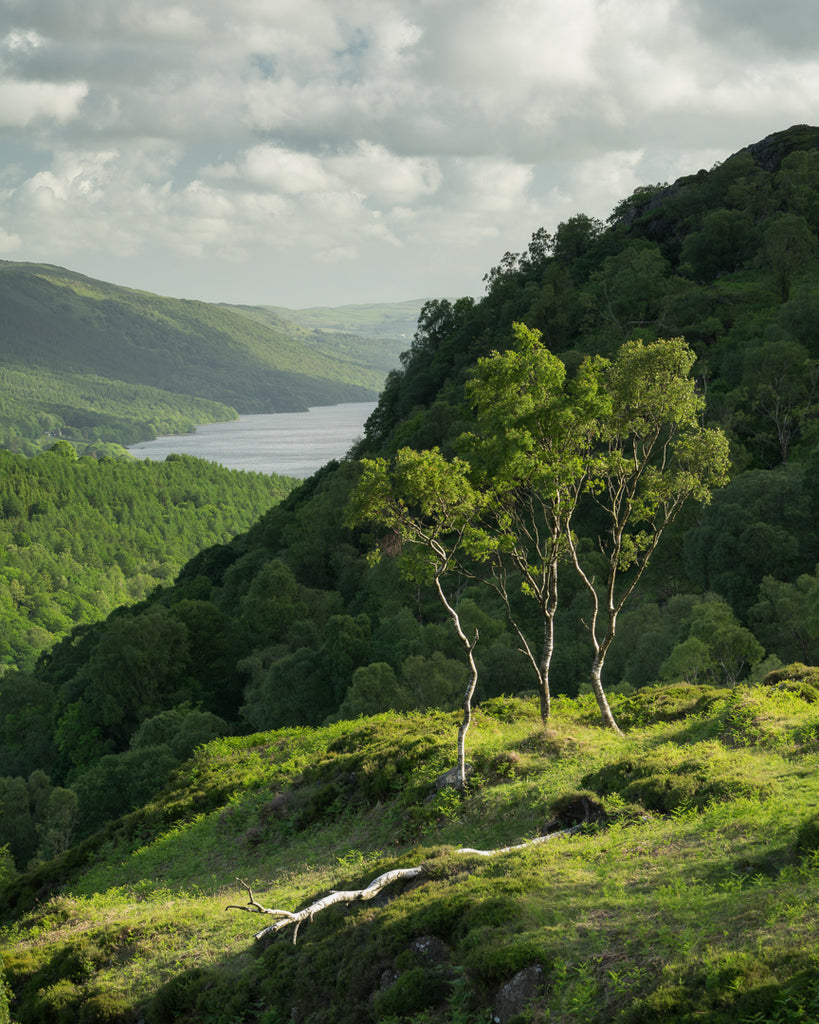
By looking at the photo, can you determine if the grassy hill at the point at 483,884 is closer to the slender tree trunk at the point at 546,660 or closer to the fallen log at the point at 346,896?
the fallen log at the point at 346,896

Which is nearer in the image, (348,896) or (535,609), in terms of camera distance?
(348,896)

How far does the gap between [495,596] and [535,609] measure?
12.8 ft

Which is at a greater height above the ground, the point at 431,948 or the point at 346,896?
the point at 431,948

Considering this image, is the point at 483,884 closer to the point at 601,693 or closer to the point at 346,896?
the point at 346,896

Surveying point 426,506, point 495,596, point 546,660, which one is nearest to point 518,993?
point 426,506

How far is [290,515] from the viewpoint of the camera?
96750 millimetres

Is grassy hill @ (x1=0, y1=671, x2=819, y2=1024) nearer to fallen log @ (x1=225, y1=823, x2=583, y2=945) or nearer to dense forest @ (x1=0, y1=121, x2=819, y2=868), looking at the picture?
fallen log @ (x1=225, y1=823, x2=583, y2=945)

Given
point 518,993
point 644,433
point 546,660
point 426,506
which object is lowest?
point 518,993

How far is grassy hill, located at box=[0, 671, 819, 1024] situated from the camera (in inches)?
384

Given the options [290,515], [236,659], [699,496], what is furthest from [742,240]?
[699,496]

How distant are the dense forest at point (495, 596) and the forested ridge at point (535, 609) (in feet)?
0.68

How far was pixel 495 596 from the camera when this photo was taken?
58.1m

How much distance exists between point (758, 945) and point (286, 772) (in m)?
20.1

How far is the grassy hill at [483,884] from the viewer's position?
32.0 feet
